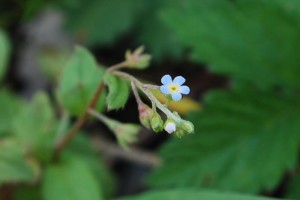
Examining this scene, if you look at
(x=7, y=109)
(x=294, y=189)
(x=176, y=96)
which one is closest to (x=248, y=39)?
(x=294, y=189)

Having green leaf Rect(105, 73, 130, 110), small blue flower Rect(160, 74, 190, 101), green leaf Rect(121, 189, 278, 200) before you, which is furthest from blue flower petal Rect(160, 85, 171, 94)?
green leaf Rect(121, 189, 278, 200)

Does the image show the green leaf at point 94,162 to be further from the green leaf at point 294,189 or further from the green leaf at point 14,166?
the green leaf at point 294,189

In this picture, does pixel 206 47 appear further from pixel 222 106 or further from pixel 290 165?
pixel 290 165

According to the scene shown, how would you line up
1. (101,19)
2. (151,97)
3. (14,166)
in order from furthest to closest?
1. (101,19)
2. (14,166)
3. (151,97)

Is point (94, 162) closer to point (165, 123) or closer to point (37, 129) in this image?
point (37, 129)

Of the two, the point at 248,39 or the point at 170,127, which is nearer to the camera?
the point at 170,127

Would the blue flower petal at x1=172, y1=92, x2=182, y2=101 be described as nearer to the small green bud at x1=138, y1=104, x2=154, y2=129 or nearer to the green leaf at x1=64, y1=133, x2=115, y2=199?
the small green bud at x1=138, y1=104, x2=154, y2=129

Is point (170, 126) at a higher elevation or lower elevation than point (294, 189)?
lower
